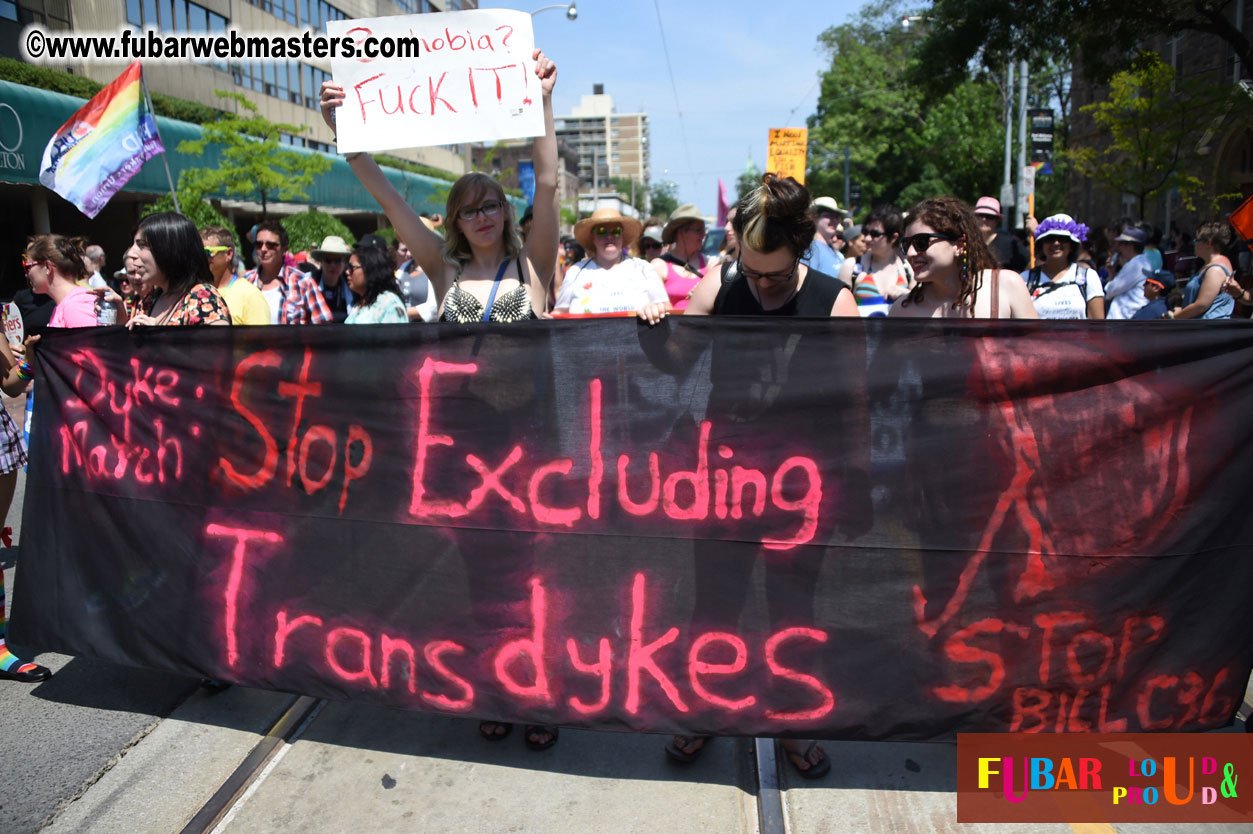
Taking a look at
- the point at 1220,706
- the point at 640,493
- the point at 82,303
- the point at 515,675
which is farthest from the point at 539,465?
the point at 82,303

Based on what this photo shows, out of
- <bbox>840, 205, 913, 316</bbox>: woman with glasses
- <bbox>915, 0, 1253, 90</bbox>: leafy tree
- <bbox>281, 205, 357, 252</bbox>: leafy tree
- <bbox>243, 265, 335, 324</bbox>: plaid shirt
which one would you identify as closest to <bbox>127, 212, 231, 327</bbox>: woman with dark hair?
<bbox>243, 265, 335, 324</bbox>: plaid shirt

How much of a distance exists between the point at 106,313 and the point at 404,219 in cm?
198

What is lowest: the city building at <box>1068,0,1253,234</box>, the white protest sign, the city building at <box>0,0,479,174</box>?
the white protest sign

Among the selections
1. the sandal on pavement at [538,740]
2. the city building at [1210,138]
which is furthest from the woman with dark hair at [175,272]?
the city building at [1210,138]

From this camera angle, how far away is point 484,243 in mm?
3326

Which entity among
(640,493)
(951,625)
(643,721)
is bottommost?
(643,721)

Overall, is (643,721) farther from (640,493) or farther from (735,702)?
(640,493)

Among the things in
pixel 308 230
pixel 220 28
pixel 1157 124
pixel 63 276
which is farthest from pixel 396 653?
pixel 220 28

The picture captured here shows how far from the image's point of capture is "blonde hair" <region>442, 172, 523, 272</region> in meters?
3.30

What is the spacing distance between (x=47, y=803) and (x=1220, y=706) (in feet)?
11.9

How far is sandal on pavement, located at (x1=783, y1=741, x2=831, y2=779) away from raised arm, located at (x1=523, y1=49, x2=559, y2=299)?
1.84 m

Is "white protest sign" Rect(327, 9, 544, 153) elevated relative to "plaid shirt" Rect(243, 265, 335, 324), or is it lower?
elevated

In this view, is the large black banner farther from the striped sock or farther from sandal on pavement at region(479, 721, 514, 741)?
the striped sock

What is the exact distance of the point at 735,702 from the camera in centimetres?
285
